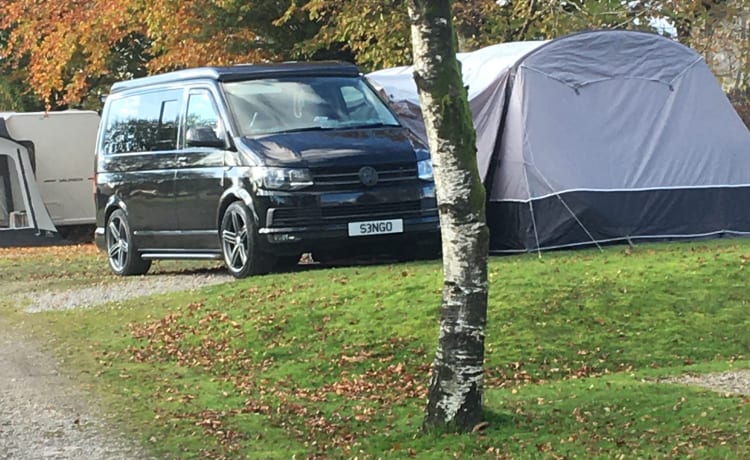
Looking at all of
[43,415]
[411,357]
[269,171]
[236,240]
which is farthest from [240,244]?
[43,415]

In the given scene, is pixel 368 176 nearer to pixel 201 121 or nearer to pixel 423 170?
pixel 423 170

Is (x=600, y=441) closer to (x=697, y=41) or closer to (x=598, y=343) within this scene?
(x=598, y=343)

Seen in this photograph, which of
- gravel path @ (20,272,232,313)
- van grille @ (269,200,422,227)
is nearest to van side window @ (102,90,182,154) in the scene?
gravel path @ (20,272,232,313)

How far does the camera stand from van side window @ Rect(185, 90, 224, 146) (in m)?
15.4

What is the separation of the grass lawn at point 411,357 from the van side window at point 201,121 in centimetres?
182

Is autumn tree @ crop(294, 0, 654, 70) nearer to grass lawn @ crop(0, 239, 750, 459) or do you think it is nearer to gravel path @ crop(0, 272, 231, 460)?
grass lawn @ crop(0, 239, 750, 459)

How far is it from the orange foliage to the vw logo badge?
11799 mm

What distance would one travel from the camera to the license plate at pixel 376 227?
47.8ft

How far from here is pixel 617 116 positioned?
1688cm

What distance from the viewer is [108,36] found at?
97.7 ft

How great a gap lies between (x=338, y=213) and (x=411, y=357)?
4016 millimetres

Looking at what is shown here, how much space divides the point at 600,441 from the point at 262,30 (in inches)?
802

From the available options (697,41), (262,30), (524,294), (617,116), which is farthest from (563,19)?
(524,294)

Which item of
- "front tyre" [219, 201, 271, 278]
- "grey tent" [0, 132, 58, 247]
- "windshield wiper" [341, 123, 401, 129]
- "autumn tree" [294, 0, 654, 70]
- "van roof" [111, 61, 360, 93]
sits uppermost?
"autumn tree" [294, 0, 654, 70]
